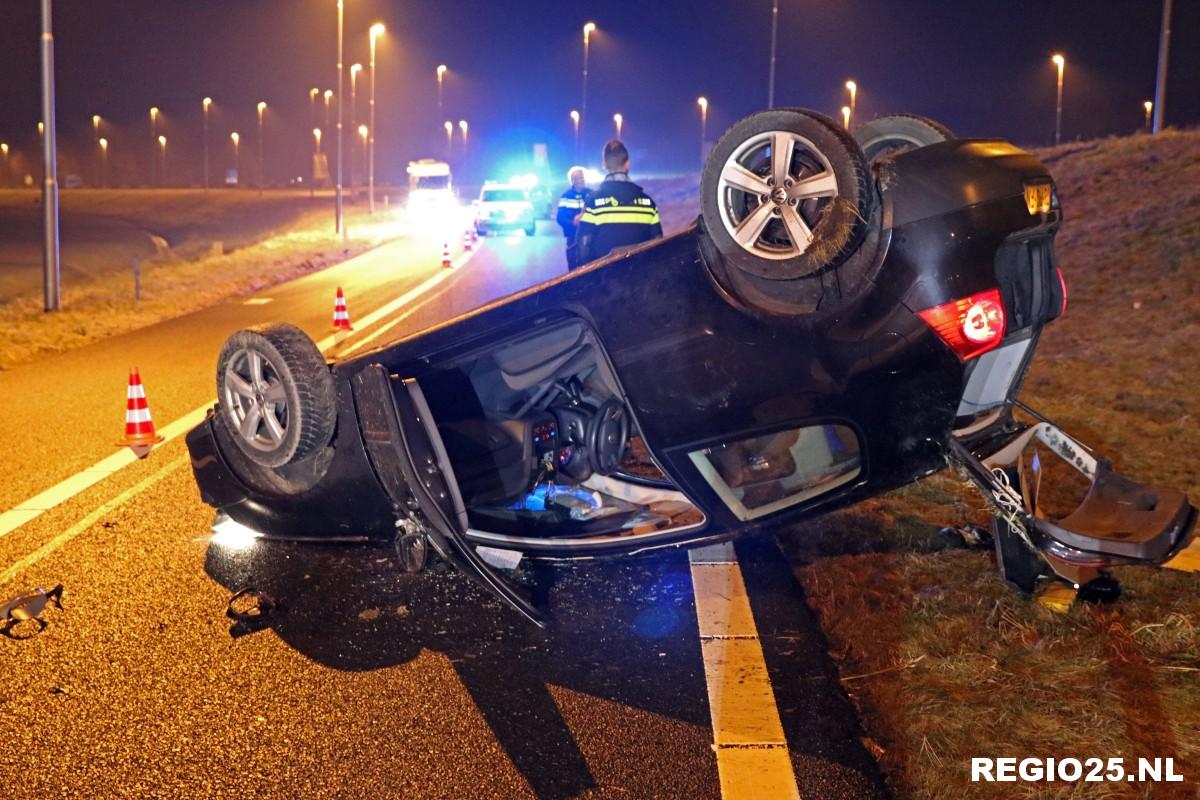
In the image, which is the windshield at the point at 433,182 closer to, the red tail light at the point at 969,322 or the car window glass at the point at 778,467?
the car window glass at the point at 778,467

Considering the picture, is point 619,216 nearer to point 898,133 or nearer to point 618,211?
point 618,211

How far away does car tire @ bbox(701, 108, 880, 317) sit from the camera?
409cm

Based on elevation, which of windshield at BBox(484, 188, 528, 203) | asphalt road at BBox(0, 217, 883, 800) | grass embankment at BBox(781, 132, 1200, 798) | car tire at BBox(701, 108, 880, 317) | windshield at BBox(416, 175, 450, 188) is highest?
windshield at BBox(416, 175, 450, 188)

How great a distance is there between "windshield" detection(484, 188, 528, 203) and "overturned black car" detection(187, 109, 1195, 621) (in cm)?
3212

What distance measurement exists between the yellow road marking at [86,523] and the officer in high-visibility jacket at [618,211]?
325cm

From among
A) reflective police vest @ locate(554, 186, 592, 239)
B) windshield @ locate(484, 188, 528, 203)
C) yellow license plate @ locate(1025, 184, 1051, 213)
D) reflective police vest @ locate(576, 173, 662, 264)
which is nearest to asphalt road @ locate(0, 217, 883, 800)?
yellow license plate @ locate(1025, 184, 1051, 213)

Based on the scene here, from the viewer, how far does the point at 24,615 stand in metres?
4.77

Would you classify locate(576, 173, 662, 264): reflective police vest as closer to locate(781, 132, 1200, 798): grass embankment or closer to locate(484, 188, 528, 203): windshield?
locate(781, 132, 1200, 798): grass embankment

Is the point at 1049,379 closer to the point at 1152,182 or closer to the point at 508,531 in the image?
the point at 508,531

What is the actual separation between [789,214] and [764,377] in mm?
587

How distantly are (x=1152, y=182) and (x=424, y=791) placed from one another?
17955 mm

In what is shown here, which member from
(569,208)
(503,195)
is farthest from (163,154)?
(569,208)

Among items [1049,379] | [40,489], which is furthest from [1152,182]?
[40,489]

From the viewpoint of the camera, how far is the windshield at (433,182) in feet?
175
